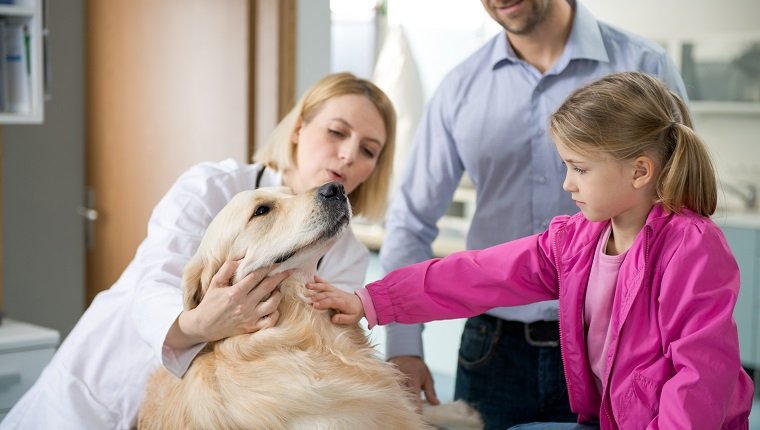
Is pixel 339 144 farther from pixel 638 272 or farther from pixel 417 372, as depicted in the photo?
pixel 638 272

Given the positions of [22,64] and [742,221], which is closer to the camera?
[22,64]

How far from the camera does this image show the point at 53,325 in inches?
145

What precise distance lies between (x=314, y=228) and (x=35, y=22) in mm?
1777

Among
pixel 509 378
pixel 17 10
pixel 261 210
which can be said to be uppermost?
pixel 17 10

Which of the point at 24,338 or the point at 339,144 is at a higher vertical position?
the point at 339,144

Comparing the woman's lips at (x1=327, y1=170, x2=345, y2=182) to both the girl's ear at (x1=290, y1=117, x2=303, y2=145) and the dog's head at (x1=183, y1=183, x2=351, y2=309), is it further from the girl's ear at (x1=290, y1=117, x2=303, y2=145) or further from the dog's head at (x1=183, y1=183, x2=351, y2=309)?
the dog's head at (x1=183, y1=183, x2=351, y2=309)

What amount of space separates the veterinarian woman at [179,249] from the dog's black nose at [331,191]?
14.2 inches

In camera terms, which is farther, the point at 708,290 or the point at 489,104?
the point at 489,104

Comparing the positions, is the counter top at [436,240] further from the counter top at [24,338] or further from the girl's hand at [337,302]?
the girl's hand at [337,302]

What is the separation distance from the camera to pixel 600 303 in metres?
1.55

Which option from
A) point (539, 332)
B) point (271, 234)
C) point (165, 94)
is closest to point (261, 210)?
point (271, 234)

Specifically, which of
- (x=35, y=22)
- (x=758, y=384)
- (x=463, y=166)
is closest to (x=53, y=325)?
(x=35, y=22)

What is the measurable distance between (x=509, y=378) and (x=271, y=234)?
2.77 ft

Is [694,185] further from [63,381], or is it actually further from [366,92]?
[63,381]
